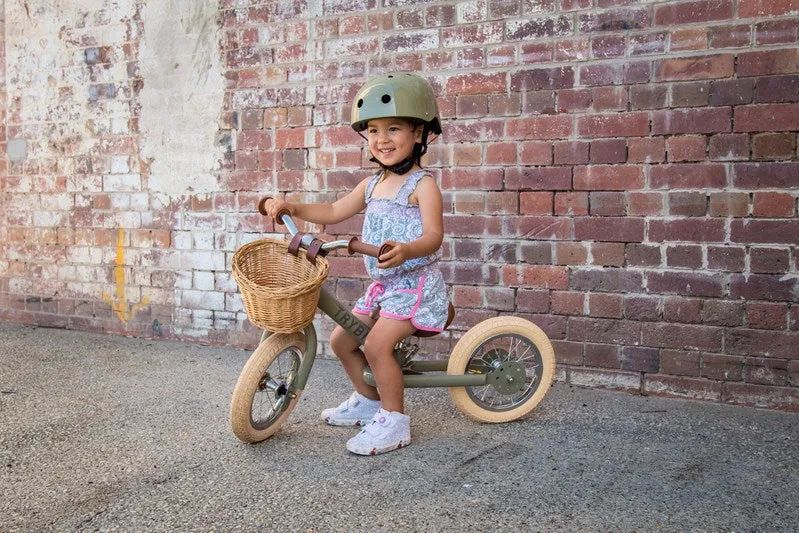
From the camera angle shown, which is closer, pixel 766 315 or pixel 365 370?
pixel 365 370

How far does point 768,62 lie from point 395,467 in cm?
247

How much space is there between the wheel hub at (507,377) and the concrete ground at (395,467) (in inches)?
6.7

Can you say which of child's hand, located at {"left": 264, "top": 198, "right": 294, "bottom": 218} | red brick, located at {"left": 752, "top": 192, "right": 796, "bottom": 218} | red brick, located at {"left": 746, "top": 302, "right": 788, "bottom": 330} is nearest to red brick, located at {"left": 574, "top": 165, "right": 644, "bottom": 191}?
red brick, located at {"left": 752, "top": 192, "right": 796, "bottom": 218}

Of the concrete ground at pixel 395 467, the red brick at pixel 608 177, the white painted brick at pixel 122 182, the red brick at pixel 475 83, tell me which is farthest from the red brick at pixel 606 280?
the white painted brick at pixel 122 182

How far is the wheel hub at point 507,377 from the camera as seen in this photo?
121 inches

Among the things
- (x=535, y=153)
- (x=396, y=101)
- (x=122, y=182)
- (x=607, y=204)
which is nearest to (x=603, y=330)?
(x=607, y=204)

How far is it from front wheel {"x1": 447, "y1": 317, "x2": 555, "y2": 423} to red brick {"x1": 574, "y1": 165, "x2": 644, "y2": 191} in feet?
2.87

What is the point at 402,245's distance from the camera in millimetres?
2541

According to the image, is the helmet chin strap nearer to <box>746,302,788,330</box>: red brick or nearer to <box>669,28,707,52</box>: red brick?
<box>669,28,707,52</box>: red brick

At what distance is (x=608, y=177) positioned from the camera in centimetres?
349

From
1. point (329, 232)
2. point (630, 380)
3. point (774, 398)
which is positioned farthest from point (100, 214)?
point (774, 398)

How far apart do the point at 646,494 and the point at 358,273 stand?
2190mm

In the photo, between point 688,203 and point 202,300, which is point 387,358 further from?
point 202,300

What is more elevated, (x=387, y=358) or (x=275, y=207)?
(x=275, y=207)
